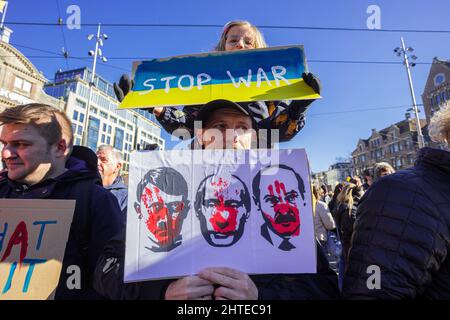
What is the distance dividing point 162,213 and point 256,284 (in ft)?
1.39

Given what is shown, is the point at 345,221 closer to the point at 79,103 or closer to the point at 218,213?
the point at 218,213

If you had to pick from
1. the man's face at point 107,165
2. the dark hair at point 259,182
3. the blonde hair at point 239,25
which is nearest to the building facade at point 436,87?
the man's face at point 107,165

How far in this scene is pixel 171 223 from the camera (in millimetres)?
894

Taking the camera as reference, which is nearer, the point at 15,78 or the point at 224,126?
the point at 224,126

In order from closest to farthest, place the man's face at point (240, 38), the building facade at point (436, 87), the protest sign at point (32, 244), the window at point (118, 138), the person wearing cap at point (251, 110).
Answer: the protest sign at point (32, 244), the person wearing cap at point (251, 110), the man's face at point (240, 38), the building facade at point (436, 87), the window at point (118, 138)

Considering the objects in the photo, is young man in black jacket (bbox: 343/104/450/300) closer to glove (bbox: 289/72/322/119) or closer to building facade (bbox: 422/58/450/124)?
glove (bbox: 289/72/322/119)

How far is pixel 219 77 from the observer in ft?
4.09

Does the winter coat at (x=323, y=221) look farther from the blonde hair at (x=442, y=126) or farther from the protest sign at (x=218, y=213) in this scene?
the protest sign at (x=218, y=213)

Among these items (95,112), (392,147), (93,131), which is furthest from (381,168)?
(95,112)

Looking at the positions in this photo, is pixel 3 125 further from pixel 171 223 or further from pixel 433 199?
pixel 433 199

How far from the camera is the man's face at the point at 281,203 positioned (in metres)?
0.89

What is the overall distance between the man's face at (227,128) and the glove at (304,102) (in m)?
0.23
